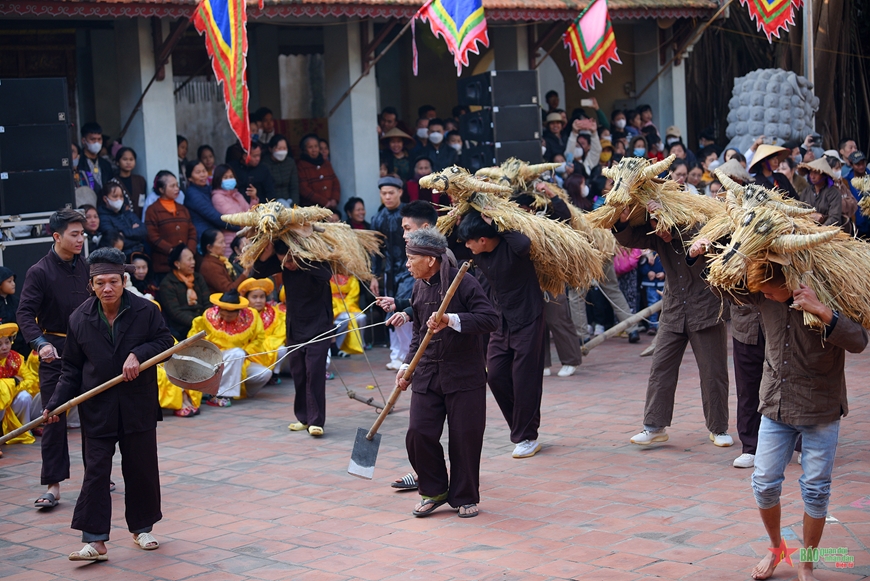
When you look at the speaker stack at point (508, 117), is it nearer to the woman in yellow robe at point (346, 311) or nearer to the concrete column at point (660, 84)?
the woman in yellow robe at point (346, 311)

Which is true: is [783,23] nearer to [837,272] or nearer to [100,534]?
[837,272]

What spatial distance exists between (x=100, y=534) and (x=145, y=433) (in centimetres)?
56

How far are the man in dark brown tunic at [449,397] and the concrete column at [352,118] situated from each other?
22.8 feet

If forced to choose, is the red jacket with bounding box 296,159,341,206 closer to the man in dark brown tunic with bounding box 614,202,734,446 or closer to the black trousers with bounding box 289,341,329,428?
the black trousers with bounding box 289,341,329,428

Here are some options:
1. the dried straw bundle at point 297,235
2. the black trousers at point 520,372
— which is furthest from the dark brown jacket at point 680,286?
the dried straw bundle at point 297,235

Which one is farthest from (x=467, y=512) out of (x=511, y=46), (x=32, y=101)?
(x=511, y=46)

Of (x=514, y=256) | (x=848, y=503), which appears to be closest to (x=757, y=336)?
(x=848, y=503)

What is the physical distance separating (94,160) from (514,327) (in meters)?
5.80

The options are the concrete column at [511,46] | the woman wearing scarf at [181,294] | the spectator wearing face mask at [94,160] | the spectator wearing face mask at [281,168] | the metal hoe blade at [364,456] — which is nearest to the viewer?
the metal hoe blade at [364,456]

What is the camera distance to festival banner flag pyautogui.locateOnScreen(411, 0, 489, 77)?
11195mm

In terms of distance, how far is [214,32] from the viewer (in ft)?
32.0

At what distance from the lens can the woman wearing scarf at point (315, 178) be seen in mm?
12398

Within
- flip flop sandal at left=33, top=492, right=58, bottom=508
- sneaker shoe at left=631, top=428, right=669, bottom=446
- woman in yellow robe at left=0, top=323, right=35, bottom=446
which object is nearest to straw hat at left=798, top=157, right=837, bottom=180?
sneaker shoe at left=631, top=428, right=669, bottom=446

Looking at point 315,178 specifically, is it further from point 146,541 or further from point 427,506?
point 146,541
